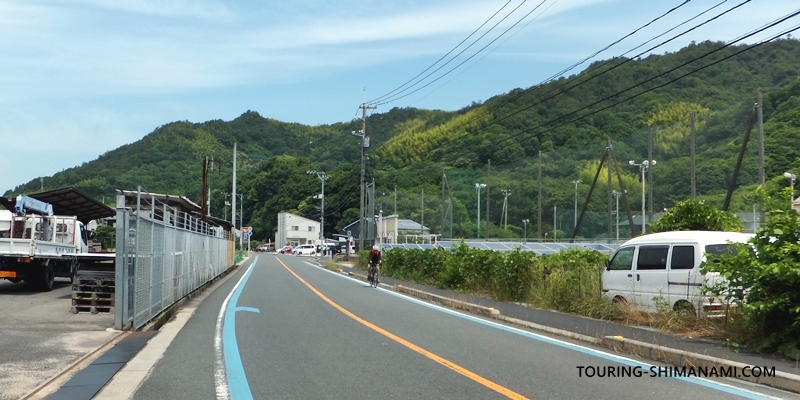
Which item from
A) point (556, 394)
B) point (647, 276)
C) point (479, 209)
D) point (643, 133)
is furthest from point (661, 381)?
point (479, 209)

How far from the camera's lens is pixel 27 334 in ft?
38.6

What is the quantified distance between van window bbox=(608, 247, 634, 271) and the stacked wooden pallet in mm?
11082

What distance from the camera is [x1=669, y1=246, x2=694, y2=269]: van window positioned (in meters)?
13.0

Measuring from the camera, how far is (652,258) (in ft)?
45.7

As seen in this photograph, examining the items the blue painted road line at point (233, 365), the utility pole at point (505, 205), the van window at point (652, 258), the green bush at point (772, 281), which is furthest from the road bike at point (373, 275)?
the utility pole at point (505, 205)

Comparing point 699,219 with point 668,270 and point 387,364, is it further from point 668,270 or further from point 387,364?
point 387,364

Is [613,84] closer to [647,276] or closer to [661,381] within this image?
[647,276]

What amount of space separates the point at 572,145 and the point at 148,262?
126 ft

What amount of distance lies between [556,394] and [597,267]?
31.2 feet

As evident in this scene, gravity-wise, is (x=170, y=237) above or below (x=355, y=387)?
above

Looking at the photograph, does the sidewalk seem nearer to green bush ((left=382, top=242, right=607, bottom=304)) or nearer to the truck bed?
green bush ((left=382, top=242, right=607, bottom=304))

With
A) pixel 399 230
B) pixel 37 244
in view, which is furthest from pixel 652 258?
pixel 399 230

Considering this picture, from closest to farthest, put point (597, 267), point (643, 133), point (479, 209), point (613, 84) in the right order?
point (597, 267) → point (613, 84) → point (643, 133) → point (479, 209)

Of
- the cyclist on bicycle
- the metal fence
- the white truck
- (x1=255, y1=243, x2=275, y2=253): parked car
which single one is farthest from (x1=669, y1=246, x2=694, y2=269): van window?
(x1=255, y1=243, x2=275, y2=253): parked car
